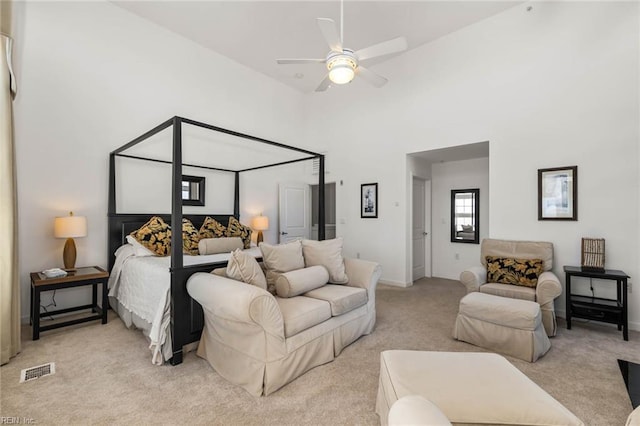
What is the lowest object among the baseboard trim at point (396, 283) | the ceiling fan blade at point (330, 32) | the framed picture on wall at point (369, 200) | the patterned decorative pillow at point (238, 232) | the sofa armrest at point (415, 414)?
the baseboard trim at point (396, 283)

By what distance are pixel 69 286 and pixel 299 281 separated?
2.48 m

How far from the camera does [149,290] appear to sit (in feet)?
9.26

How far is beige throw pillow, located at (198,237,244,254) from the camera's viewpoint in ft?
12.7

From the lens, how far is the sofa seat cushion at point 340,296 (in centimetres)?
262

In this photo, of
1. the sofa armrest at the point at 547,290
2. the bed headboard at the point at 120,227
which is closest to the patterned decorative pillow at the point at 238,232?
the bed headboard at the point at 120,227

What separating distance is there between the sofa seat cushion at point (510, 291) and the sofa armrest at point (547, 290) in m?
0.08

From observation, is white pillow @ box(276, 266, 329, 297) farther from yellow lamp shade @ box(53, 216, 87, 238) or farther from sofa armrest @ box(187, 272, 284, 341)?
yellow lamp shade @ box(53, 216, 87, 238)

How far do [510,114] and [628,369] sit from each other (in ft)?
10.4

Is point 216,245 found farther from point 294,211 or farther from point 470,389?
point 470,389

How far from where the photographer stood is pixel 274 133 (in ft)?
20.3

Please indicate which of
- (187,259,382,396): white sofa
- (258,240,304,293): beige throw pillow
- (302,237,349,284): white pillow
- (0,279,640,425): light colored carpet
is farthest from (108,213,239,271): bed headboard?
(302,237,349,284): white pillow

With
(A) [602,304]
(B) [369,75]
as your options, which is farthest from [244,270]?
(A) [602,304]

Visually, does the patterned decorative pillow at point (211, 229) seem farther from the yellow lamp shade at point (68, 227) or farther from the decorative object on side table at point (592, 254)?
the decorative object on side table at point (592, 254)

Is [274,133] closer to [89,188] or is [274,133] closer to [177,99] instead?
[177,99]
